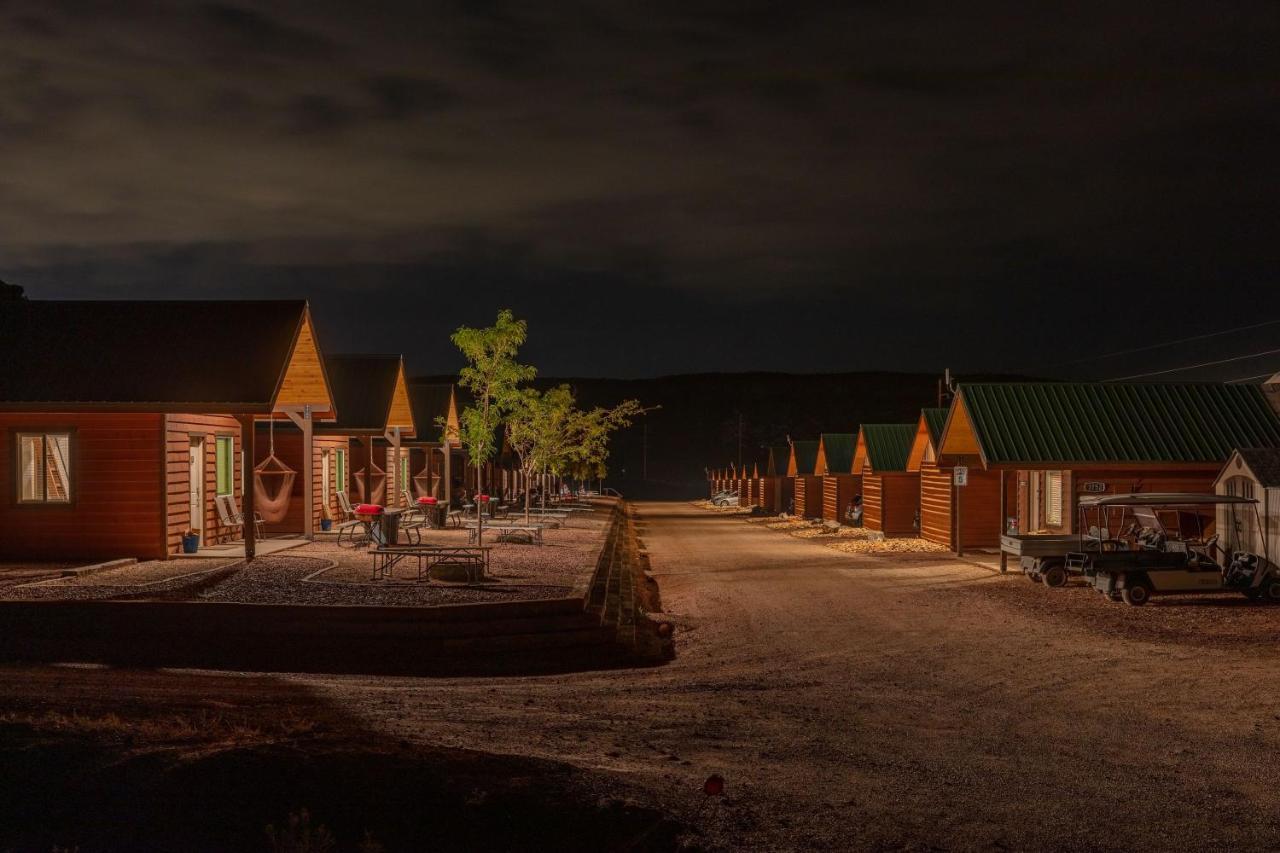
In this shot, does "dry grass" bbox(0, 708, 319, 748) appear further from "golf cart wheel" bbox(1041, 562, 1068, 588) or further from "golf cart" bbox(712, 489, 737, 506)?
"golf cart" bbox(712, 489, 737, 506)

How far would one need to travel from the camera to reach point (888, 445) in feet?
123

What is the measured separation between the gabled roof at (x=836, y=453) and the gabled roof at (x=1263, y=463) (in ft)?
78.6

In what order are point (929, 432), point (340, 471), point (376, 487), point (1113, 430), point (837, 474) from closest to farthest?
point (1113, 430) < point (929, 432) < point (340, 471) < point (376, 487) < point (837, 474)

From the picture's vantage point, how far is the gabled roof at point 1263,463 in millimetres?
20344

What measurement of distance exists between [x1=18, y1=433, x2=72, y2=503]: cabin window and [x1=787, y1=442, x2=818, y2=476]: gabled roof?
Result: 37.9m

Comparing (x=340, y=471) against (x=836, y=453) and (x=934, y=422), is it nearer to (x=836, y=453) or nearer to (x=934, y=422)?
(x=934, y=422)

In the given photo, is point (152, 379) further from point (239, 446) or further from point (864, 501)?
point (864, 501)

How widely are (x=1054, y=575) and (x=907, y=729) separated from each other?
12.7 m

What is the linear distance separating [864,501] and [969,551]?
33.4 feet

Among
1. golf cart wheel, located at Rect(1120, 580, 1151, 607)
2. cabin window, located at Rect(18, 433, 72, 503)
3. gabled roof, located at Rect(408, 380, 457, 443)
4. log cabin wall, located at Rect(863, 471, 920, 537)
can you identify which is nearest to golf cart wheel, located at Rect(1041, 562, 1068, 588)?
golf cart wheel, located at Rect(1120, 580, 1151, 607)

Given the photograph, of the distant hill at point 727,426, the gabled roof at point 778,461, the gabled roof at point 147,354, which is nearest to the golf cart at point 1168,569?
the gabled roof at point 147,354

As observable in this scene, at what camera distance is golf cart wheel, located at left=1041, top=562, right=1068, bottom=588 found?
2053 cm

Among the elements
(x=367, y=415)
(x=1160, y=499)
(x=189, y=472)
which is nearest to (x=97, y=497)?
(x=189, y=472)

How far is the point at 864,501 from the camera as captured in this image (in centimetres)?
3916
